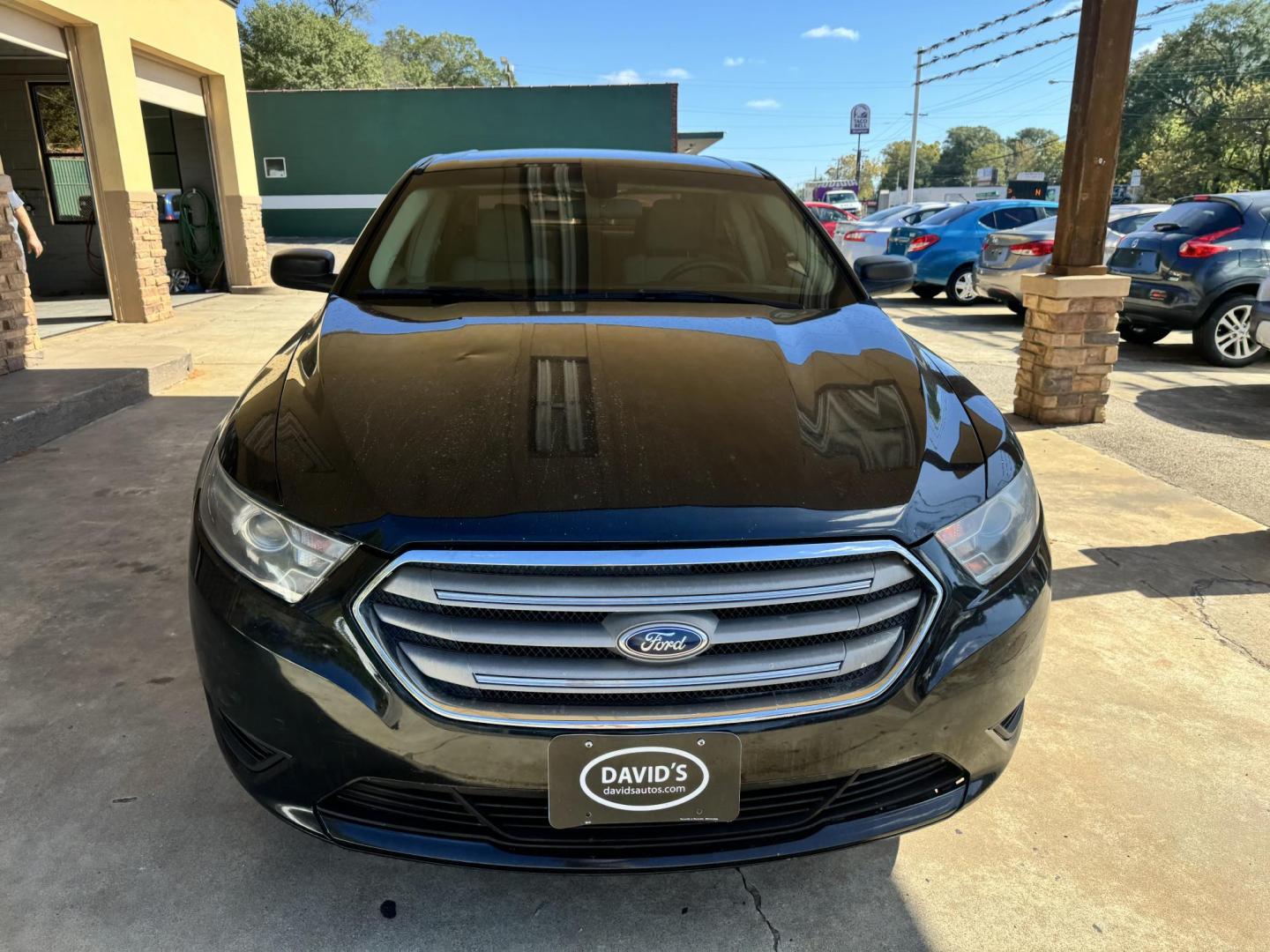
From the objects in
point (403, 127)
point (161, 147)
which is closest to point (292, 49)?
point (403, 127)

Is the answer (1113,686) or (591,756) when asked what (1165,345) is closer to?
(1113,686)

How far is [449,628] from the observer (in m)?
1.42

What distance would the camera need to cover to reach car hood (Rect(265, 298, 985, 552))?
1.48 metres

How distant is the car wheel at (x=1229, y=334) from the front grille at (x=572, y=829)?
7763 millimetres

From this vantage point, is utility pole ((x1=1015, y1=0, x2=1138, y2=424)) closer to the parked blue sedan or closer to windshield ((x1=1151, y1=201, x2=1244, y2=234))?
windshield ((x1=1151, y1=201, x2=1244, y2=234))

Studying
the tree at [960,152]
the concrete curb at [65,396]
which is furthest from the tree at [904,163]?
the concrete curb at [65,396]

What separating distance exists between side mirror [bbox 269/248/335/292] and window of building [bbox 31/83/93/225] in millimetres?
10385

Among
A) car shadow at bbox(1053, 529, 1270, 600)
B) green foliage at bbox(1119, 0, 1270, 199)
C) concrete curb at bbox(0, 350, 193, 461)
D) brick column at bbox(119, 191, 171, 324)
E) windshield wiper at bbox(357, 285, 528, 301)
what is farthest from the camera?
green foliage at bbox(1119, 0, 1270, 199)

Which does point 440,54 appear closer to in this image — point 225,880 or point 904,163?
point 904,163

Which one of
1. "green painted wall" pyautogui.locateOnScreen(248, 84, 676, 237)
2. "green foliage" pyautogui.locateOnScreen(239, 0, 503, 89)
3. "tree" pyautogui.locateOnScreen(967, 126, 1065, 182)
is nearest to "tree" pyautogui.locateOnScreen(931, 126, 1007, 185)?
"tree" pyautogui.locateOnScreen(967, 126, 1065, 182)

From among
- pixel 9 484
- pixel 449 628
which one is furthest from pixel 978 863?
pixel 9 484

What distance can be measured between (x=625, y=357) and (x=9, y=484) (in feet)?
12.4

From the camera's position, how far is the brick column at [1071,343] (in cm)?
536

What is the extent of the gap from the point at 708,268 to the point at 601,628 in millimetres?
1686
